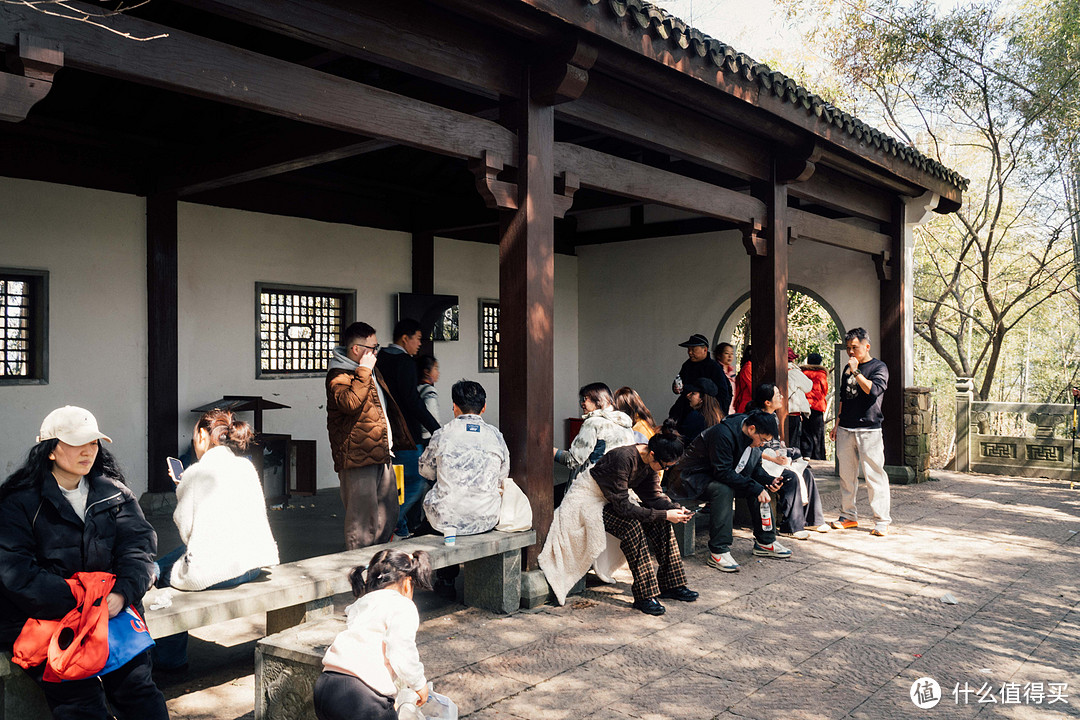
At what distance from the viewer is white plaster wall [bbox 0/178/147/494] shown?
6.71 m

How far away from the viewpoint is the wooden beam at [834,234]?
25.4ft

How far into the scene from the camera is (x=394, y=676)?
2729 millimetres

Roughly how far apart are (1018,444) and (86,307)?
10554 mm

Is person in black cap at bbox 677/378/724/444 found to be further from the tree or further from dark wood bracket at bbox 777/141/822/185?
the tree

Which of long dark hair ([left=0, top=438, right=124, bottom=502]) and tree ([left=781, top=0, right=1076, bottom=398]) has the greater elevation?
tree ([left=781, top=0, right=1076, bottom=398])

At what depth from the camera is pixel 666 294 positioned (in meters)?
11.8

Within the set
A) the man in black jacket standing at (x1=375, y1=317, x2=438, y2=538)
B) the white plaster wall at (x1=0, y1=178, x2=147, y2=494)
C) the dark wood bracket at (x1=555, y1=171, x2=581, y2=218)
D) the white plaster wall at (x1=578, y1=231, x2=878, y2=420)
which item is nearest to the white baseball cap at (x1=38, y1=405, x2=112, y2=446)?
the man in black jacket standing at (x1=375, y1=317, x2=438, y2=538)

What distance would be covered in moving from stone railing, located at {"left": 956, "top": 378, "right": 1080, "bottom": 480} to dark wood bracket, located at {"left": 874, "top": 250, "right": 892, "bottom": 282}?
1802 mm

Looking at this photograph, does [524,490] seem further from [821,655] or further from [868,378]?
[868,378]

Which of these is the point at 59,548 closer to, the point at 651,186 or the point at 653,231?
the point at 651,186

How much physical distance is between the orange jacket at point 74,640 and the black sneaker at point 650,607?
3007 millimetres

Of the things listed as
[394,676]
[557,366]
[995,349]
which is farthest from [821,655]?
[995,349]

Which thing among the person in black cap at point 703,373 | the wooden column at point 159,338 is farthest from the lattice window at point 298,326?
the person in black cap at point 703,373

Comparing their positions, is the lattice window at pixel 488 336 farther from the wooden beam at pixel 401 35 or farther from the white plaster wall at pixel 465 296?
the wooden beam at pixel 401 35
